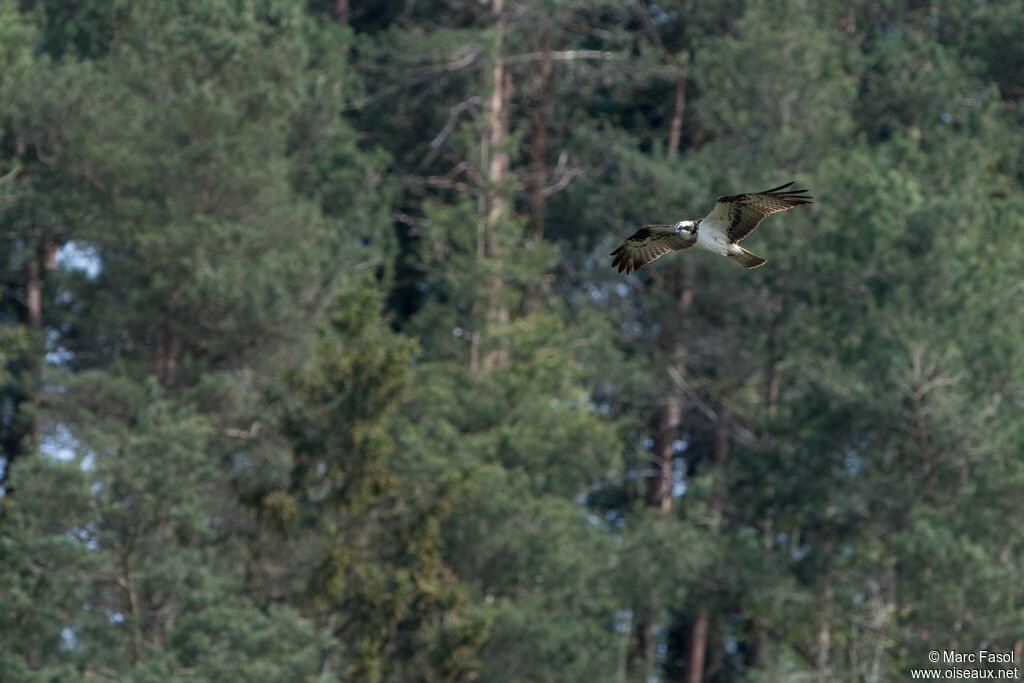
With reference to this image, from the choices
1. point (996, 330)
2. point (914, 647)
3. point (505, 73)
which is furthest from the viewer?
point (505, 73)

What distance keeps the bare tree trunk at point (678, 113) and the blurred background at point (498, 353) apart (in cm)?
6

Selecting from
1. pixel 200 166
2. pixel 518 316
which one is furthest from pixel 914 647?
pixel 200 166

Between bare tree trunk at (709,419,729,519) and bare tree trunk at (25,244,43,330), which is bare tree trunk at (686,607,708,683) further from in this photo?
bare tree trunk at (25,244,43,330)

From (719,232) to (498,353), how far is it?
11.2m

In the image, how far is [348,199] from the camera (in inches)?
985

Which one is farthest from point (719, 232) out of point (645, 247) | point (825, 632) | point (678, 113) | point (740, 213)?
point (678, 113)

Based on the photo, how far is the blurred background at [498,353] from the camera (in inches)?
748

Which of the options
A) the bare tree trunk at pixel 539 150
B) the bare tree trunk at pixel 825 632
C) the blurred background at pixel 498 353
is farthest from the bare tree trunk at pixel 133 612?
the bare tree trunk at pixel 539 150

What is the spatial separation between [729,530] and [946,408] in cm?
441

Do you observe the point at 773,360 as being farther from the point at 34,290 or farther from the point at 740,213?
the point at 740,213

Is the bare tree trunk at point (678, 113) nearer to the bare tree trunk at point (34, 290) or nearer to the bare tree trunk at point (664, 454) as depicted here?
the bare tree trunk at point (664, 454)

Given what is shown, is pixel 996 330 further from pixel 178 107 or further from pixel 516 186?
pixel 178 107

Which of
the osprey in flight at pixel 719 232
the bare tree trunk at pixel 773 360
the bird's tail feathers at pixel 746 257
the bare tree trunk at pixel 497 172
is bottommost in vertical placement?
the bird's tail feathers at pixel 746 257

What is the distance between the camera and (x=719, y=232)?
1177 centimetres
